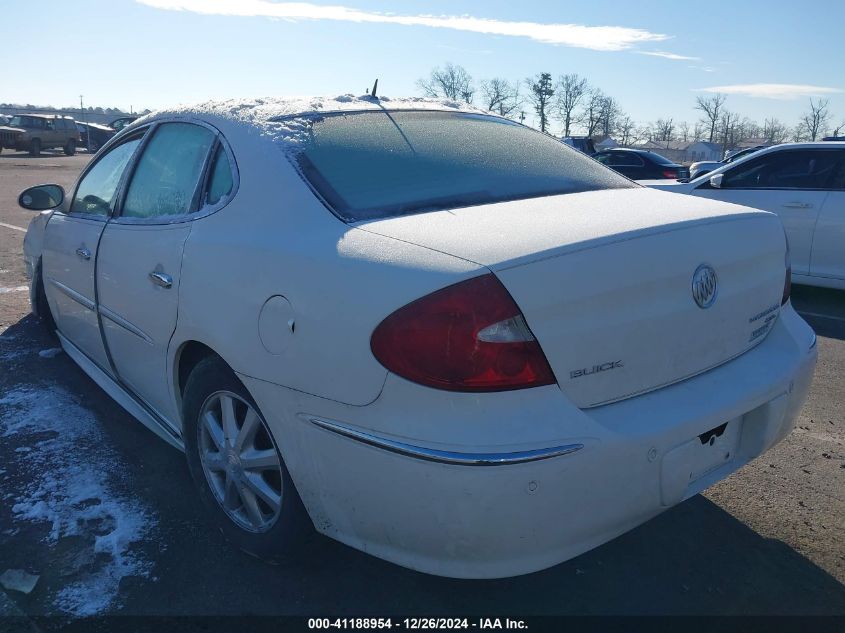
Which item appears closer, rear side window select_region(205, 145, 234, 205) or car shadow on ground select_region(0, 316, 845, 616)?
car shadow on ground select_region(0, 316, 845, 616)

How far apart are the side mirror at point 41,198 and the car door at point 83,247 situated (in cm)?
14

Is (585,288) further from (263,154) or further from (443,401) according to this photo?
(263,154)

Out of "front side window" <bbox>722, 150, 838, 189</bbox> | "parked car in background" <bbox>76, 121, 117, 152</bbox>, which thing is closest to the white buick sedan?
"front side window" <bbox>722, 150, 838, 189</bbox>

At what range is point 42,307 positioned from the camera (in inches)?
192

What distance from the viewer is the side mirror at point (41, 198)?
4305 mm

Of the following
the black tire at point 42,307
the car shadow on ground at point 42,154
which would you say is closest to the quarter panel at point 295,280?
the black tire at point 42,307

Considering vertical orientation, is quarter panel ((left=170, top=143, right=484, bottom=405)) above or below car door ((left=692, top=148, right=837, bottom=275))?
above

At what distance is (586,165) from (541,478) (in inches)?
66.1

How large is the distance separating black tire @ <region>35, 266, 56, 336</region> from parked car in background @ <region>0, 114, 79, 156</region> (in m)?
34.4

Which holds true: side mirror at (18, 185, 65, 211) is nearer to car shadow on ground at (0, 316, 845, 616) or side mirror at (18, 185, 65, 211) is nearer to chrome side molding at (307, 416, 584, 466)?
car shadow on ground at (0, 316, 845, 616)

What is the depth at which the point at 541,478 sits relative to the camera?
184 cm

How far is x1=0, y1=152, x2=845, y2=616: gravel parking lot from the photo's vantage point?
2383mm

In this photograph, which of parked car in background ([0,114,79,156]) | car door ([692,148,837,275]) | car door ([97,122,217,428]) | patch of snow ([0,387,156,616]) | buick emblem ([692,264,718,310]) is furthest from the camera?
parked car in background ([0,114,79,156])

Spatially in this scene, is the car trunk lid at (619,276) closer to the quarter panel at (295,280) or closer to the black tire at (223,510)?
the quarter panel at (295,280)
